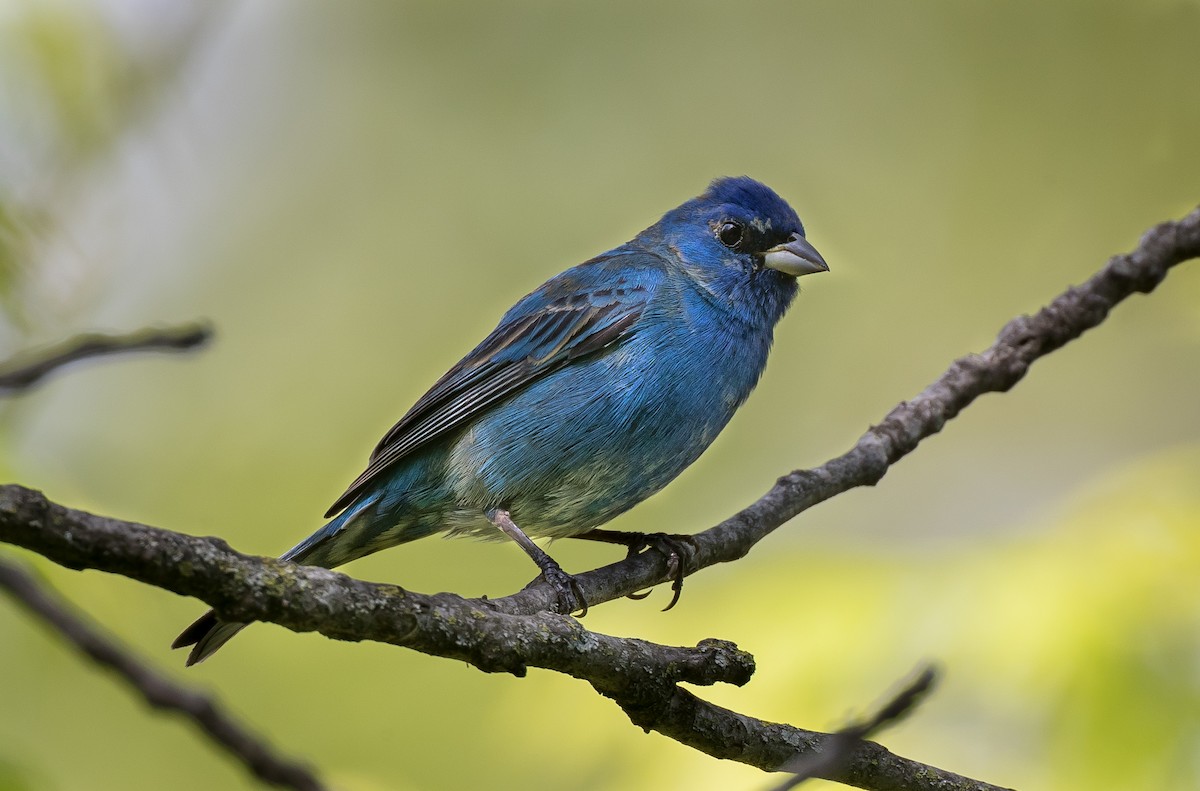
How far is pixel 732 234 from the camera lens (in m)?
5.51

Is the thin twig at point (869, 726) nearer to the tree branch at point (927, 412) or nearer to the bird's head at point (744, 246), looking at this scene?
the tree branch at point (927, 412)

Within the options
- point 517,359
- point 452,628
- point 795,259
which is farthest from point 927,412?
point 452,628

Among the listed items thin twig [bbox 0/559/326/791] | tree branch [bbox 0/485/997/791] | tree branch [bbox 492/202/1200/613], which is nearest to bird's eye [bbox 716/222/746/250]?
tree branch [bbox 492/202/1200/613]

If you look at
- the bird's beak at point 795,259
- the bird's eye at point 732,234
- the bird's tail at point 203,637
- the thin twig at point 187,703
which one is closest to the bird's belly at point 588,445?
the bird's beak at point 795,259

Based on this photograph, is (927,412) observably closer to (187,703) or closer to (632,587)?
(632,587)

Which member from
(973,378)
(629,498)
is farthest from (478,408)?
(973,378)

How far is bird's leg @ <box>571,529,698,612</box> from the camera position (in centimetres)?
447

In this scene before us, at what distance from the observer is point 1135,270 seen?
15.6 ft

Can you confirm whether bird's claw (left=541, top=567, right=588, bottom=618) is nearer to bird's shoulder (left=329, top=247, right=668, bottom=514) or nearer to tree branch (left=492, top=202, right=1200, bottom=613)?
tree branch (left=492, top=202, right=1200, bottom=613)

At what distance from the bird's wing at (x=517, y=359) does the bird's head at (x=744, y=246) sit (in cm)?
33

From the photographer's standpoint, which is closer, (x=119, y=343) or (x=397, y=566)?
(x=119, y=343)

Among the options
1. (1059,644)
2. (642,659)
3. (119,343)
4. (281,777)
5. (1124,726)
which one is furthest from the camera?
(1059,644)

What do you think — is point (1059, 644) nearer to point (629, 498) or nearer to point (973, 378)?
point (973, 378)

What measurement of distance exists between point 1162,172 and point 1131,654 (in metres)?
3.99
